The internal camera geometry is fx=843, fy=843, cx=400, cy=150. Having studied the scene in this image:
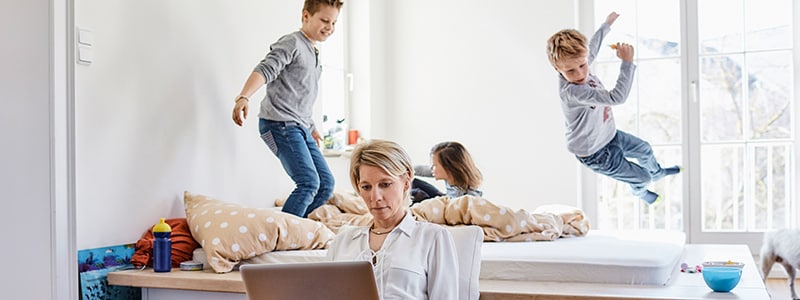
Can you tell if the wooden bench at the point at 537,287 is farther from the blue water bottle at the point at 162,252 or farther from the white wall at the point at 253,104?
the white wall at the point at 253,104

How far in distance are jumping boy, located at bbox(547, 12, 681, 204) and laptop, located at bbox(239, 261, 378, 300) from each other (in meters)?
1.84

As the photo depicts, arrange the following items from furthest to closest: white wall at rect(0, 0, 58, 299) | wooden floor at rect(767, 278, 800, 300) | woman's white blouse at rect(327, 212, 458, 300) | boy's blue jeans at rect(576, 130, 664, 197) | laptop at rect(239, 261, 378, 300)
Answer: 1. wooden floor at rect(767, 278, 800, 300)
2. boy's blue jeans at rect(576, 130, 664, 197)
3. white wall at rect(0, 0, 58, 299)
4. woman's white blouse at rect(327, 212, 458, 300)
5. laptop at rect(239, 261, 378, 300)

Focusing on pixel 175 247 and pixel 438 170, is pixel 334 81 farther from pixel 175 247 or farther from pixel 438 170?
pixel 175 247

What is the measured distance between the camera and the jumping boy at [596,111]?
11.1 ft

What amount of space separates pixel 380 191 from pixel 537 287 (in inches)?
23.5

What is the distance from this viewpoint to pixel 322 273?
73.7 inches

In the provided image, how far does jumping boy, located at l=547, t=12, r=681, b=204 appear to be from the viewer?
3.39m

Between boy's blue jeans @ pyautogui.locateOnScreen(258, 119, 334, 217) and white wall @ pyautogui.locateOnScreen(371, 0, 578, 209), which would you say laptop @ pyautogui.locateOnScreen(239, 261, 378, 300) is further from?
white wall @ pyautogui.locateOnScreen(371, 0, 578, 209)

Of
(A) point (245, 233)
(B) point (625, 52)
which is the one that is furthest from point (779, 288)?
(A) point (245, 233)

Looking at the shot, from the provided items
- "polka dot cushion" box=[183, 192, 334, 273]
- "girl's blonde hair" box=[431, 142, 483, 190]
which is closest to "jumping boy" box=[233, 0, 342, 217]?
"polka dot cushion" box=[183, 192, 334, 273]

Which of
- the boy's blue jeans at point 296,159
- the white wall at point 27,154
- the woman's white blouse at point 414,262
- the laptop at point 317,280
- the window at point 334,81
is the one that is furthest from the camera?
the window at point 334,81

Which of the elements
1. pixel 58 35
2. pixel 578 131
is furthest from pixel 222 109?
pixel 578 131

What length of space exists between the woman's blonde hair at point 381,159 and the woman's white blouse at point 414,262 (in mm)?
136

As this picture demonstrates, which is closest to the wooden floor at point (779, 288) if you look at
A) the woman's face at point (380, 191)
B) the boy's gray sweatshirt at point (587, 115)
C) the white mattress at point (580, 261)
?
the boy's gray sweatshirt at point (587, 115)
